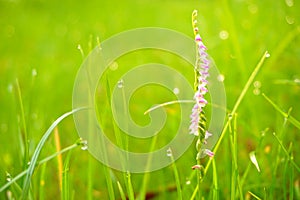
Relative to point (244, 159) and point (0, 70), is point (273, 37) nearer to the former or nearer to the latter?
point (244, 159)

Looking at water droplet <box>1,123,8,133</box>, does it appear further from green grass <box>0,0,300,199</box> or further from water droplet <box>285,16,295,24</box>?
water droplet <box>285,16,295,24</box>

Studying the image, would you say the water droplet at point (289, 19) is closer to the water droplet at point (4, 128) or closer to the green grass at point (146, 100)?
A: the green grass at point (146, 100)

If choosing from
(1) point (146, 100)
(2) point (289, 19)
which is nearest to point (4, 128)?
(1) point (146, 100)

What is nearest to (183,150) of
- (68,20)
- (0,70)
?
(0,70)

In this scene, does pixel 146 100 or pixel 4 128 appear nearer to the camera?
pixel 4 128

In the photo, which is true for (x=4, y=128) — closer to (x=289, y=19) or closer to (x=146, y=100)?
(x=146, y=100)

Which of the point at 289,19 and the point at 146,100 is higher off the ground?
the point at 289,19

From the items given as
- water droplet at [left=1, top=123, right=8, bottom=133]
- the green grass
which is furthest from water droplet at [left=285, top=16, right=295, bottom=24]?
water droplet at [left=1, top=123, right=8, bottom=133]

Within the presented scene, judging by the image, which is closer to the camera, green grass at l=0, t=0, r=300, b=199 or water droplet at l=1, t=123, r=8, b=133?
green grass at l=0, t=0, r=300, b=199
